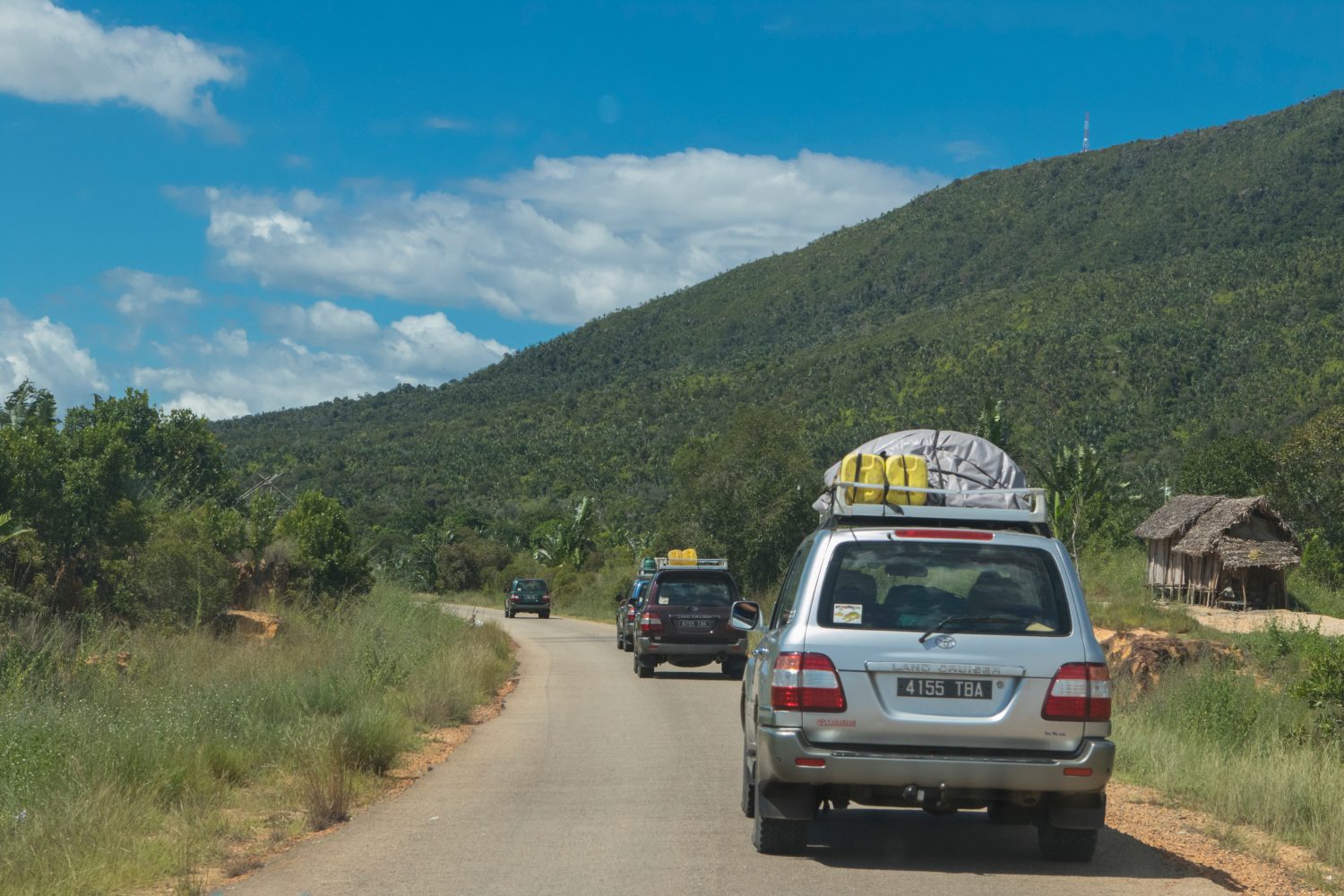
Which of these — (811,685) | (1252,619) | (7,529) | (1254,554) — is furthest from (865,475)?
(1254,554)

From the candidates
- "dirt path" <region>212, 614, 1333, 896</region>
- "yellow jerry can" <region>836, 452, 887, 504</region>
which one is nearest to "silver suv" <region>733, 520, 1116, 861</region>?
"dirt path" <region>212, 614, 1333, 896</region>

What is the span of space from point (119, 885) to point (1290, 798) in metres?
7.46

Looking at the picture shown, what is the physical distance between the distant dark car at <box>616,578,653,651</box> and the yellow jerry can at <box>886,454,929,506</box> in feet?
54.7

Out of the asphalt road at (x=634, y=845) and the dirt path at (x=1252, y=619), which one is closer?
the asphalt road at (x=634, y=845)

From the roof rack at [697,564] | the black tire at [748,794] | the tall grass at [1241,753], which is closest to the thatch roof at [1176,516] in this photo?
the roof rack at [697,564]

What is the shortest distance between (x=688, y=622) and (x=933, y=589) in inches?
547

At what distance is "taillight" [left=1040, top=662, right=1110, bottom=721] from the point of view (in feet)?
24.0

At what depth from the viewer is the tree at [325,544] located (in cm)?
3196

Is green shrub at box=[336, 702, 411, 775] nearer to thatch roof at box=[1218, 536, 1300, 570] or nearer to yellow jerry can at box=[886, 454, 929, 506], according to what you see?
yellow jerry can at box=[886, 454, 929, 506]

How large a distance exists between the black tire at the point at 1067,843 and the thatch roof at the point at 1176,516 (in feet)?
127

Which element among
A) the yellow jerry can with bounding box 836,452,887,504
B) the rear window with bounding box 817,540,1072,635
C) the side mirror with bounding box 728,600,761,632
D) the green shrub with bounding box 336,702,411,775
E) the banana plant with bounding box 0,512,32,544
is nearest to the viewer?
the rear window with bounding box 817,540,1072,635

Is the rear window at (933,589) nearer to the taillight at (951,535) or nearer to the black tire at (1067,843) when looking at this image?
the taillight at (951,535)

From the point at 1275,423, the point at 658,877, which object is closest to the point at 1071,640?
A: the point at 658,877

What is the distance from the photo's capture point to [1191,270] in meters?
99.5
